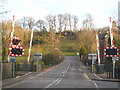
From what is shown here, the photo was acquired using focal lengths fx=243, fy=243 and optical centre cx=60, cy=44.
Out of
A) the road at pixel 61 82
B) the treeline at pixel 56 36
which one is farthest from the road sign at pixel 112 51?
the treeline at pixel 56 36

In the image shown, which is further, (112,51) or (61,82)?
(112,51)

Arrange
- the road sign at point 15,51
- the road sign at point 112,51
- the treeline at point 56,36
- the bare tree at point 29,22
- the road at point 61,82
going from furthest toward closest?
the bare tree at point 29,22, the treeline at point 56,36, the road sign at point 112,51, the road sign at point 15,51, the road at point 61,82

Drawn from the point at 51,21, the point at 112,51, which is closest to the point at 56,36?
the point at 51,21

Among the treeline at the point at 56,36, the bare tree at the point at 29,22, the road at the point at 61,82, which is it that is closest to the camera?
the road at the point at 61,82

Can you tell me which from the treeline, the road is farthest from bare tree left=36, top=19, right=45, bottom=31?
the road

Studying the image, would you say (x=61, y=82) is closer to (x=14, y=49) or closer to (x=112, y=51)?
(x=14, y=49)

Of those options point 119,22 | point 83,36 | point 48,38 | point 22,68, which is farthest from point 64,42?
point 119,22

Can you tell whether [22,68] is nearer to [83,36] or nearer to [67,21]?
[83,36]

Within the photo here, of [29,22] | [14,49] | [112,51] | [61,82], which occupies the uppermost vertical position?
[29,22]

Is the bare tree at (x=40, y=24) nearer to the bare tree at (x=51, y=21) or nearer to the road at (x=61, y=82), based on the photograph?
the bare tree at (x=51, y=21)

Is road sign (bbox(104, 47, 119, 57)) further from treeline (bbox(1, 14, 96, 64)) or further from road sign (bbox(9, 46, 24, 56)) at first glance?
treeline (bbox(1, 14, 96, 64))

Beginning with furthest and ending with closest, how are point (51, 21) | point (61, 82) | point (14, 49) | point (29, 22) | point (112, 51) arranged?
point (51, 21) → point (29, 22) → point (112, 51) → point (14, 49) → point (61, 82)

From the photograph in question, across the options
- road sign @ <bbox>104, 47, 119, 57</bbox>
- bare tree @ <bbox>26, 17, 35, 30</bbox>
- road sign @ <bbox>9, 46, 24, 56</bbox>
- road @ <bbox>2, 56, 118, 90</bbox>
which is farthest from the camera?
bare tree @ <bbox>26, 17, 35, 30</bbox>

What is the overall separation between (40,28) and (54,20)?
7.72 m
